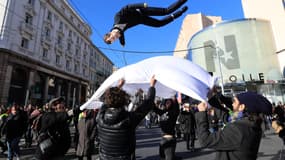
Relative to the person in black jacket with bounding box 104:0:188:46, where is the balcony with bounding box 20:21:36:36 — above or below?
above

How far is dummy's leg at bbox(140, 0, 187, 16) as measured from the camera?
3.20 metres

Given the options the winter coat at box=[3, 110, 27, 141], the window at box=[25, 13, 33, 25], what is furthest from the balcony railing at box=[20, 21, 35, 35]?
the winter coat at box=[3, 110, 27, 141]

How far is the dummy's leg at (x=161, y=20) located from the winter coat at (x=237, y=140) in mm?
2457

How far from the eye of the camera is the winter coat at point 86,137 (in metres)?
5.09

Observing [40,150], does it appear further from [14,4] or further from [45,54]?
[45,54]

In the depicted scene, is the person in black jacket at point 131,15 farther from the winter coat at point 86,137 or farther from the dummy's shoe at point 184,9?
the winter coat at point 86,137

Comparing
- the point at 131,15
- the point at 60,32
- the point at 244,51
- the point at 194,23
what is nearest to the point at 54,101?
the point at 131,15

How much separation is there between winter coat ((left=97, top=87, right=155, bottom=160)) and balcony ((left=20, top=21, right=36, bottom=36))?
2478cm

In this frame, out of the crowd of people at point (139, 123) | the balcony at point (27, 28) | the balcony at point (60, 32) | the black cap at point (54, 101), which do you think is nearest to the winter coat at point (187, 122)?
the crowd of people at point (139, 123)

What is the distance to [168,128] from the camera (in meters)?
4.35

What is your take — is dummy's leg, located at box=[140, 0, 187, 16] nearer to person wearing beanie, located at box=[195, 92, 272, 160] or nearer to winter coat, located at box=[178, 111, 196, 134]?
person wearing beanie, located at box=[195, 92, 272, 160]

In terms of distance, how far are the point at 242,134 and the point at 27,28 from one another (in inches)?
1058

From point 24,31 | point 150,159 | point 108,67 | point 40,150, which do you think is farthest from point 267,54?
point 108,67

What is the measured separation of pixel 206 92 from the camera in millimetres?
2857
